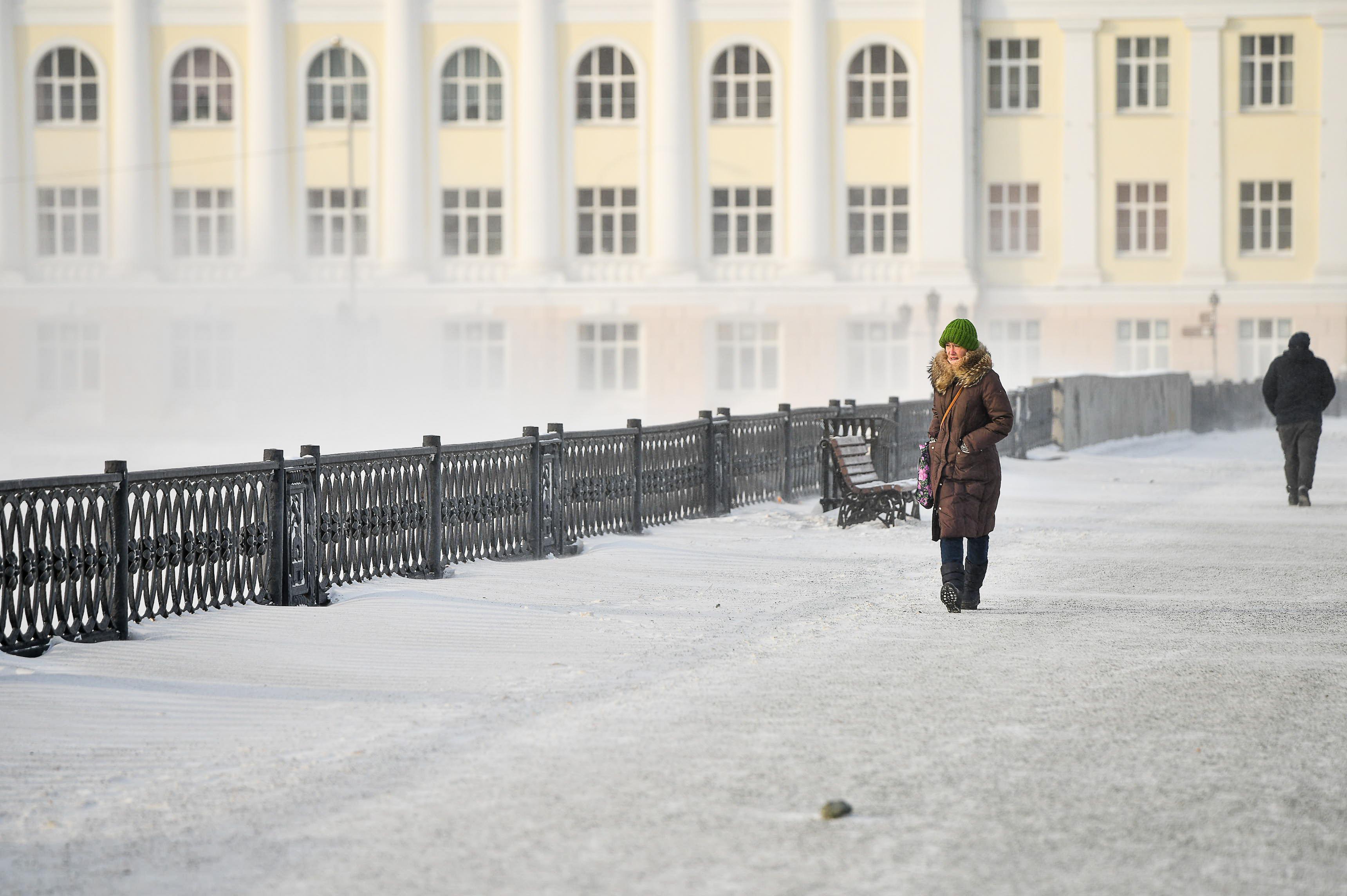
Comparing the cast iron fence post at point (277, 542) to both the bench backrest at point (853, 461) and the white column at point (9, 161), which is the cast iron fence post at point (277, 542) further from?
the white column at point (9, 161)

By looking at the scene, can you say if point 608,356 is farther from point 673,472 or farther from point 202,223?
point 673,472

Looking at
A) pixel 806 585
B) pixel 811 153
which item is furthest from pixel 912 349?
pixel 806 585

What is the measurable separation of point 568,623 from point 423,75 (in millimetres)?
48614

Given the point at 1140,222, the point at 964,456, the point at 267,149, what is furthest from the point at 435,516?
the point at 1140,222

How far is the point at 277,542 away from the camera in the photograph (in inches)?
486

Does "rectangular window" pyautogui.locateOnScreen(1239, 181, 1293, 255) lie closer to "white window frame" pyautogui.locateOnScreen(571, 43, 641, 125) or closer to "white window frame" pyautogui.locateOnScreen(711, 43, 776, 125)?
"white window frame" pyautogui.locateOnScreen(711, 43, 776, 125)

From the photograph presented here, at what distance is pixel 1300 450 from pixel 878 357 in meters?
35.3

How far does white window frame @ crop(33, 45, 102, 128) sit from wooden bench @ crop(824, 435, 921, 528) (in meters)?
45.8

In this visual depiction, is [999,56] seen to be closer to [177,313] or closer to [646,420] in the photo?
[646,420]

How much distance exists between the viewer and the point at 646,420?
55.4 meters

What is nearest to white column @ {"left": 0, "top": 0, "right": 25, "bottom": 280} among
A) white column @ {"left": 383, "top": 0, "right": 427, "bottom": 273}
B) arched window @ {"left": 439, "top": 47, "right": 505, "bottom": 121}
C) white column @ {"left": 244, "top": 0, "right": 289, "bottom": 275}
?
white column @ {"left": 244, "top": 0, "right": 289, "bottom": 275}

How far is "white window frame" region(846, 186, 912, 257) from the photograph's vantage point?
189ft

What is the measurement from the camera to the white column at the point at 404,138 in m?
58.0

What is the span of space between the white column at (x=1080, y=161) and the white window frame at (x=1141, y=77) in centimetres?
85
